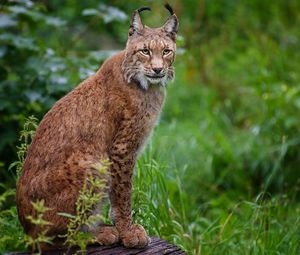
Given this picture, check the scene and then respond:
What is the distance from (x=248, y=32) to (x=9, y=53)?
550 centimetres

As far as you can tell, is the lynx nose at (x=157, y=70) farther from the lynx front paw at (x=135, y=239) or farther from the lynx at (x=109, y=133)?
the lynx front paw at (x=135, y=239)

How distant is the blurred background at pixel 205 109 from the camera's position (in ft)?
20.1

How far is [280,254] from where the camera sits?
5.91 m

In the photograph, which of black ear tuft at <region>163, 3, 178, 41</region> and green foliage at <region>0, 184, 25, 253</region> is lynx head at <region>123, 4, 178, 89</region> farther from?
green foliage at <region>0, 184, 25, 253</region>

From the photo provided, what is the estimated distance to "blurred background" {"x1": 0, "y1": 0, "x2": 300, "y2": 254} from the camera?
6.13 metres

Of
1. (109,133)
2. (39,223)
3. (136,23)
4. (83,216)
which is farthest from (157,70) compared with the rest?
(39,223)

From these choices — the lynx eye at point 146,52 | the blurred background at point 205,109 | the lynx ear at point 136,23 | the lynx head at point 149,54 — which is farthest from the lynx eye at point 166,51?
the blurred background at point 205,109

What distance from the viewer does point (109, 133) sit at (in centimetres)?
495

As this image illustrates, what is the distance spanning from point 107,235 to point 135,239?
20 centimetres

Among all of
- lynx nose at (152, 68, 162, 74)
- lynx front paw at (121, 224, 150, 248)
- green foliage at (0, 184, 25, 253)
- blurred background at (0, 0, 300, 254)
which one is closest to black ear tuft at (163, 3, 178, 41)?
lynx nose at (152, 68, 162, 74)

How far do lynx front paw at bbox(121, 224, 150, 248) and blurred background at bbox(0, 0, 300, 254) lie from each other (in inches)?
22.0

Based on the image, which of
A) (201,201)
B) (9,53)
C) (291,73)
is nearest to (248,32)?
(291,73)

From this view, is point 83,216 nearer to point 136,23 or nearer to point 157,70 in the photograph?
point 157,70

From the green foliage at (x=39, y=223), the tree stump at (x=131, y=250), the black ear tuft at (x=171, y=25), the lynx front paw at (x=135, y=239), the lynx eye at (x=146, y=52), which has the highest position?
the black ear tuft at (x=171, y=25)
